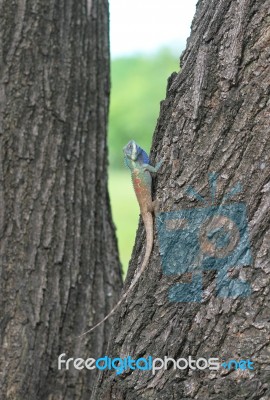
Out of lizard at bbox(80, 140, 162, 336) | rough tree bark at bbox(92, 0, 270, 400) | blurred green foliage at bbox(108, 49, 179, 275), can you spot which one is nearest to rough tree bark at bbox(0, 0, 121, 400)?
lizard at bbox(80, 140, 162, 336)

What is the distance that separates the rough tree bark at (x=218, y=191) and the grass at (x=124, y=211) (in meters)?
5.56

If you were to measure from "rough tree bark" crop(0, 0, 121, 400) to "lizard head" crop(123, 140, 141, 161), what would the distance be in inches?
25.5

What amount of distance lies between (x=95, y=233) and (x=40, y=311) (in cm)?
50

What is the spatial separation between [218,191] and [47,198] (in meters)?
1.26

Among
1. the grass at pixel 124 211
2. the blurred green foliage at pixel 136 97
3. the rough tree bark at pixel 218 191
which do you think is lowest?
the rough tree bark at pixel 218 191

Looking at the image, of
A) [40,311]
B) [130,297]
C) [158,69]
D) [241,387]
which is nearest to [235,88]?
[130,297]

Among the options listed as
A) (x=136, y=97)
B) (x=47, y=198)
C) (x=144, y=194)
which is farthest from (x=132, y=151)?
(x=136, y=97)

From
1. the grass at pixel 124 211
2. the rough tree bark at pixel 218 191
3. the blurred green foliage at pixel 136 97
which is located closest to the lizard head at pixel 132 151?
the rough tree bark at pixel 218 191

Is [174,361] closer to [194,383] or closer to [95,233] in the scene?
[194,383]

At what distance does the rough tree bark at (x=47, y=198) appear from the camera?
3.14 meters

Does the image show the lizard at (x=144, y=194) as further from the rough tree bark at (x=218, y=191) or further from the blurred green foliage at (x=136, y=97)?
the blurred green foliage at (x=136, y=97)

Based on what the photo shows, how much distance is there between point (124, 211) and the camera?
1050 centimetres

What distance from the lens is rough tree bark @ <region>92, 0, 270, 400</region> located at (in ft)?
6.75

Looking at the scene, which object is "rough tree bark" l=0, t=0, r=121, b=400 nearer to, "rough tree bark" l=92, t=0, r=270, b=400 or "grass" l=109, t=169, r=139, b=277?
"rough tree bark" l=92, t=0, r=270, b=400
